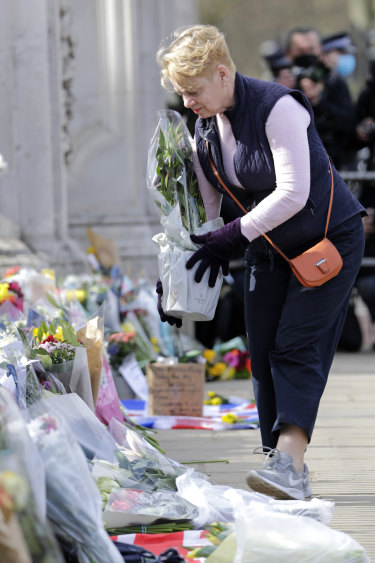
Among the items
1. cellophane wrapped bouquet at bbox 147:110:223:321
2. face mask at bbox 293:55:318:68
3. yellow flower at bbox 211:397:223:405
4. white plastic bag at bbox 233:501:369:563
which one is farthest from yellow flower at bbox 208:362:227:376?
white plastic bag at bbox 233:501:369:563

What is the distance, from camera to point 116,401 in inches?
189

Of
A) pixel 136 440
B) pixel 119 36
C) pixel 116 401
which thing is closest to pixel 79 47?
pixel 119 36

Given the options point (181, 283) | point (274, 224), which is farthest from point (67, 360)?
point (274, 224)

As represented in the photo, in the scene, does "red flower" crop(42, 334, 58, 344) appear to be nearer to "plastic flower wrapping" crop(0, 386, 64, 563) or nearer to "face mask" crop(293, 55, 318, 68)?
"plastic flower wrapping" crop(0, 386, 64, 563)

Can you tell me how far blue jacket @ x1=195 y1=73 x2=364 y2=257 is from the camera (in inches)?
156

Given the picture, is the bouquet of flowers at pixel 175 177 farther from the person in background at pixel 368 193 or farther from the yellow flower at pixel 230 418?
the person in background at pixel 368 193

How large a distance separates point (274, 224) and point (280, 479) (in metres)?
0.88

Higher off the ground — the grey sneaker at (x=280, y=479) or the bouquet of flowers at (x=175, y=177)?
the bouquet of flowers at (x=175, y=177)

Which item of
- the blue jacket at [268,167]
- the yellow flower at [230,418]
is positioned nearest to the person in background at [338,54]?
the yellow flower at [230,418]

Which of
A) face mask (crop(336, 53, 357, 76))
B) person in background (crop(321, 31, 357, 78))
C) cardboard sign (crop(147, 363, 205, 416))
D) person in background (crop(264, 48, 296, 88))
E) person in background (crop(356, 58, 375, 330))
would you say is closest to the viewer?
cardboard sign (crop(147, 363, 205, 416))

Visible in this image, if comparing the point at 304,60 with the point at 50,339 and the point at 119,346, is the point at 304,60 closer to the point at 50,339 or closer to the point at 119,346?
the point at 119,346

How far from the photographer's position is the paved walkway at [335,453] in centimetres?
390

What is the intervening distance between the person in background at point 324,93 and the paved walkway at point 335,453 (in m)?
2.99

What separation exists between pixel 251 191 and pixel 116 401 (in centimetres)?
118
